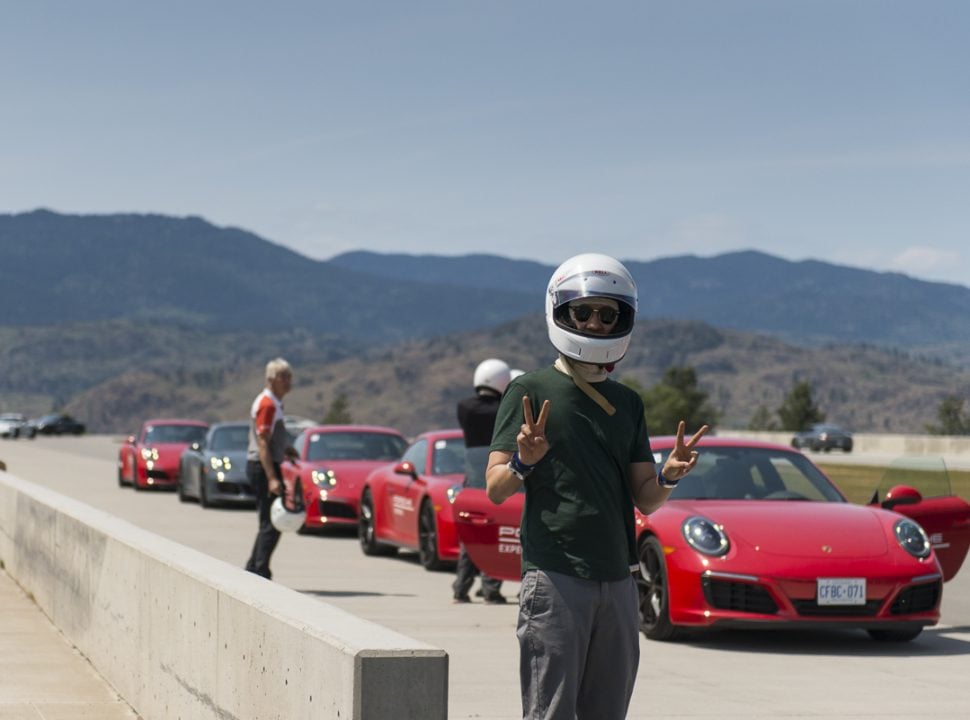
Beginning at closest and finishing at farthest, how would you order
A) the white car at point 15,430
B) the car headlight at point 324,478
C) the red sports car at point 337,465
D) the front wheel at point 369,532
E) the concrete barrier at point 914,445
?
1. the front wheel at point 369,532
2. the red sports car at point 337,465
3. the car headlight at point 324,478
4. the concrete barrier at point 914,445
5. the white car at point 15,430

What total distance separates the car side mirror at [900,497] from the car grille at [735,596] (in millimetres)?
1770

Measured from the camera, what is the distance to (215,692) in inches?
245

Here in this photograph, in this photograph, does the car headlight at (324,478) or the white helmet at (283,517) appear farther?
the car headlight at (324,478)

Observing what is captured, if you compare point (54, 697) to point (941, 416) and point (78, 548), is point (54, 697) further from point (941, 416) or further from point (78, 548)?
point (941, 416)

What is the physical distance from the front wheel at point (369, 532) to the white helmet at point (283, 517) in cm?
525

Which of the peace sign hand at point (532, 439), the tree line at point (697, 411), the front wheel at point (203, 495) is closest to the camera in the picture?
the peace sign hand at point (532, 439)

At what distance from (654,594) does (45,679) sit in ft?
13.3

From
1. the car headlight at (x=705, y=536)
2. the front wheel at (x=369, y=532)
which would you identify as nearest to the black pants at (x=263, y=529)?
the car headlight at (x=705, y=536)

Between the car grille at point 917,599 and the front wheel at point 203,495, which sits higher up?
the car grille at point 917,599

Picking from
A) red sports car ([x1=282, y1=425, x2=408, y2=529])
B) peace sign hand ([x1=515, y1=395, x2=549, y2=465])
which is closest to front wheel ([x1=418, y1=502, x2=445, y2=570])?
red sports car ([x1=282, y1=425, x2=408, y2=529])

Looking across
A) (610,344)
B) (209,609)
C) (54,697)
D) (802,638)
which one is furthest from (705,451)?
(610,344)

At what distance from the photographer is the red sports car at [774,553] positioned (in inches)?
422

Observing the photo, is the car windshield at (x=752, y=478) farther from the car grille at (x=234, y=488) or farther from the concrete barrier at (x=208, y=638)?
the car grille at (x=234, y=488)

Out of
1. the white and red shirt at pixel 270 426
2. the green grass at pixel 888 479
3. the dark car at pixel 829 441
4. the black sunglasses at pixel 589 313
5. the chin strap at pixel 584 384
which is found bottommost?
the dark car at pixel 829 441
